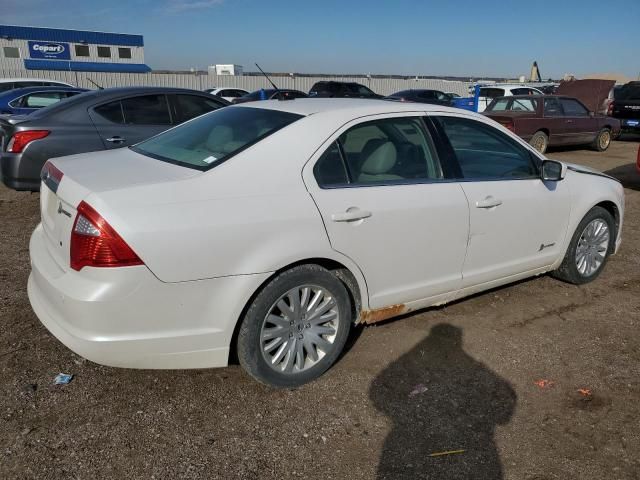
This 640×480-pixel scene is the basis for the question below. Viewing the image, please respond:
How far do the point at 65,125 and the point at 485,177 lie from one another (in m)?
4.85

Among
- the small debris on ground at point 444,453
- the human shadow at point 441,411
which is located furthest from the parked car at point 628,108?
the small debris on ground at point 444,453

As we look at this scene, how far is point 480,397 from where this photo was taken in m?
3.17

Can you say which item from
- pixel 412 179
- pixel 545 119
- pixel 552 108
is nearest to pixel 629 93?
pixel 552 108

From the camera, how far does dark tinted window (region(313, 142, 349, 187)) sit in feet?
10.1

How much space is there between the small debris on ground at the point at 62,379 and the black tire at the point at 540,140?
11.7 m

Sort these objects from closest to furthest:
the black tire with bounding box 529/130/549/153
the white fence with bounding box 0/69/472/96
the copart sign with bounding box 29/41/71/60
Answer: the black tire with bounding box 529/130/549/153, the white fence with bounding box 0/69/472/96, the copart sign with bounding box 29/41/71/60

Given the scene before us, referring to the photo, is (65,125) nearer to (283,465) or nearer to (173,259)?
(173,259)

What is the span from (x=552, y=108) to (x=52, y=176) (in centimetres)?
1232

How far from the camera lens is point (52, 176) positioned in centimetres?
311

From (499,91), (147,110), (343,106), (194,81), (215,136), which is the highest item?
(343,106)

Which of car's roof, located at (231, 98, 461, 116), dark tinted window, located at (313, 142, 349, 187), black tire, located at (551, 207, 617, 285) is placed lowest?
black tire, located at (551, 207, 617, 285)

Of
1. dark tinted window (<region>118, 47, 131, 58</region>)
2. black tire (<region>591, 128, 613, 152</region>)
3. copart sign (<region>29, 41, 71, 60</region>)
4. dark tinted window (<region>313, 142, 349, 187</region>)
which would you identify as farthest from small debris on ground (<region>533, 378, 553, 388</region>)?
dark tinted window (<region>118, 47, 131, 58</region>)

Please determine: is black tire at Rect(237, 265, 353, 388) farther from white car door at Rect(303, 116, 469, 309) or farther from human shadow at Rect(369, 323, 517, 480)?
human shadow at Rect(369, 323, 517, 480)

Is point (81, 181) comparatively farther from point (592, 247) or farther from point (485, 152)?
point (592, 247)
